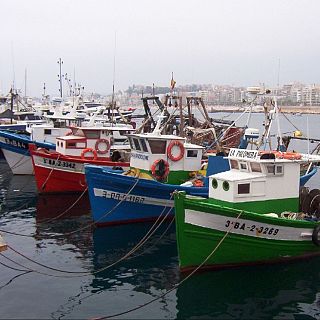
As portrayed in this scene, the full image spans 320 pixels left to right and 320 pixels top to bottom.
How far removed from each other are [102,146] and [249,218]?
1336 centimetres

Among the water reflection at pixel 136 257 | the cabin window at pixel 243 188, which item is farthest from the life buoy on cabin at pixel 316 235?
the water reflection at pixel 136 257

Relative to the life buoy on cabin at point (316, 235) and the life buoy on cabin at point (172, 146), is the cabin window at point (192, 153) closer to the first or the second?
the life buoy on cabin at point (172, 146)

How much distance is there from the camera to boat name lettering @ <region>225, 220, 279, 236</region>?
1430 cm

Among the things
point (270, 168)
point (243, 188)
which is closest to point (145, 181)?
point (243, 188)

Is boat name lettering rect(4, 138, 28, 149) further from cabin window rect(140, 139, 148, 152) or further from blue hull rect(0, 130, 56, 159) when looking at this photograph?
cabin window rect(140, 139, 148, 152)

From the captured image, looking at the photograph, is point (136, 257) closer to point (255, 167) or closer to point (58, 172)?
point (255, 167)

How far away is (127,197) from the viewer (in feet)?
64.9

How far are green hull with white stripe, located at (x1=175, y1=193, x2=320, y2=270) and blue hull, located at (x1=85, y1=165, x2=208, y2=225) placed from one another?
14.6ft

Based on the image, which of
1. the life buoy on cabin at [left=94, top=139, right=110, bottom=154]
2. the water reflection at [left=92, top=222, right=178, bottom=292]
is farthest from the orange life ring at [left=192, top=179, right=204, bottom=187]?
the life buoy on cabin at [left=94, top=139, right=110, bottom=154]

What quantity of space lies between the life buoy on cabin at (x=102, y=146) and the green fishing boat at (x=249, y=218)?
11057 mm

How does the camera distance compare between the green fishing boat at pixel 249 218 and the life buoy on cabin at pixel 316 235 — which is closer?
the green fishing boat at pixel 249 218

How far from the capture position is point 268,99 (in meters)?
20.3

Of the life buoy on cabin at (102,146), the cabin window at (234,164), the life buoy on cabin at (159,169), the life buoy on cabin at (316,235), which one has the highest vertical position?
the cabin window at (234,164)

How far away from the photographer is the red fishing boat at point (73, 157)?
25656mm
